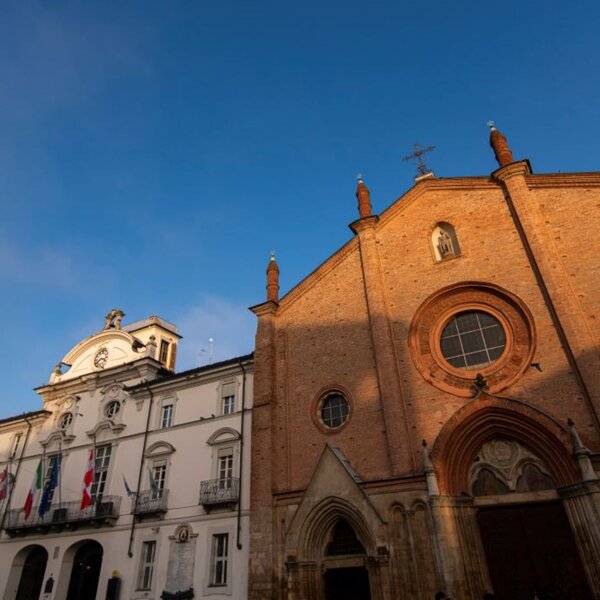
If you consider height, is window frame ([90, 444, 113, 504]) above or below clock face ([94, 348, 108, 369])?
below

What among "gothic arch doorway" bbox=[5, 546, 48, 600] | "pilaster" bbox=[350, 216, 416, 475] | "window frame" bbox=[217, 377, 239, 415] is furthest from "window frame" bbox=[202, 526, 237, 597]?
"gothic arch doorway" bbox=[5, 546, 48, 600]

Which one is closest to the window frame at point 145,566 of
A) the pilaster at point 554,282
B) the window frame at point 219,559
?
the window frame at point 219,559

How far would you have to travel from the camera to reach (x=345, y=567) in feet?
49.5

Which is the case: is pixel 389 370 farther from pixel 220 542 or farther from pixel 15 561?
pixel 15 561

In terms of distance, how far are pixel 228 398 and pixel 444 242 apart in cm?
1143

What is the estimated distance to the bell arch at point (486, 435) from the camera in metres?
13.4

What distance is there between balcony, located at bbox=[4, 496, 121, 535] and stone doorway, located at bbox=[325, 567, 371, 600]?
1060cm

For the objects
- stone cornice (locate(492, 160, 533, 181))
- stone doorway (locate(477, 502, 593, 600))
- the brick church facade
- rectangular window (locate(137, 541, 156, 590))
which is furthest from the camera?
rectangular window (locate(137, 541, 156, 590))

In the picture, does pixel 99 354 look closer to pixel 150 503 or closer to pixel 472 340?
pixel 150 503

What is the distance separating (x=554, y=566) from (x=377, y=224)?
12.8 meters

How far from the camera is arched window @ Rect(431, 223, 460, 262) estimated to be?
698 inches

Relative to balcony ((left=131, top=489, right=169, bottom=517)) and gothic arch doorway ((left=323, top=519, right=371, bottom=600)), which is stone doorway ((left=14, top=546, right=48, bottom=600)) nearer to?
balcony ((left=131, top=489, right=169, bottom=517))

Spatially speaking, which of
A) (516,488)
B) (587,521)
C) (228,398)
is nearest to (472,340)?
(516,488)

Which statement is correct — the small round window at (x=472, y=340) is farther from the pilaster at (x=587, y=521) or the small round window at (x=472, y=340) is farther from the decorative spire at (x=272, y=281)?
the decorative spire at (x=272, y=281)
